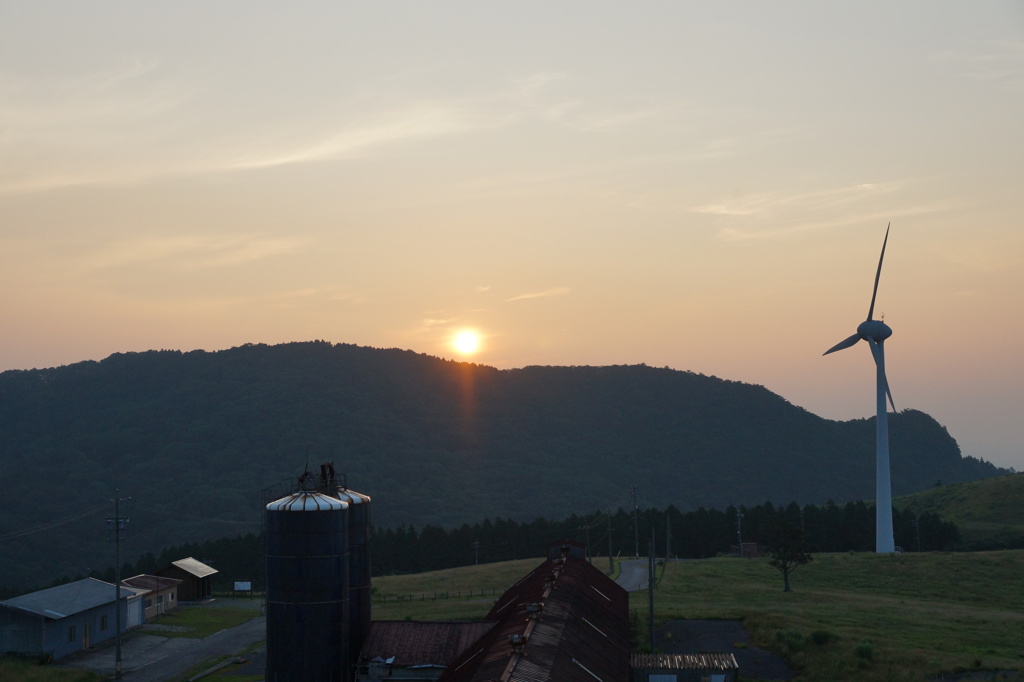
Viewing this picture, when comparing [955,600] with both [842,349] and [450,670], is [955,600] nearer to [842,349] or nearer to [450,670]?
[842,349]

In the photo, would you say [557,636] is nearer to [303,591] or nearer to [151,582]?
[303,591]

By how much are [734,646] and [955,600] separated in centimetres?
3198

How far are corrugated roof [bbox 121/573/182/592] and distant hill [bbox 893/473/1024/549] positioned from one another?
95289 millimetres

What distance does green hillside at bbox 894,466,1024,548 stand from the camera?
5113 inches

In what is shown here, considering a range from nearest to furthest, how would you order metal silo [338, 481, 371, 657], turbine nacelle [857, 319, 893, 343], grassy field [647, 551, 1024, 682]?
metal silo [338, 481, 371, 657] → grassy field [647, 551, 1024, 682] → turbine nacelle [857, 319, 893, 343]

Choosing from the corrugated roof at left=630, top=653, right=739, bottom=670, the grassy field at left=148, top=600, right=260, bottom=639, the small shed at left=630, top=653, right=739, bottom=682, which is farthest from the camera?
the grassy field at left=148, top=600, right=260, bottom=639

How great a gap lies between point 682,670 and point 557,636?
9.71 meters

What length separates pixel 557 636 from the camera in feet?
141

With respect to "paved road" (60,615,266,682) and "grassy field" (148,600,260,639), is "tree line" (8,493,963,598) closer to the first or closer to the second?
"grassy field" (148,600,260,639)

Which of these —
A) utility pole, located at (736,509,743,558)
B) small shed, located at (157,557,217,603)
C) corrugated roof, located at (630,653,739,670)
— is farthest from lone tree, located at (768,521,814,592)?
small shed, located at (157,557,217,603)

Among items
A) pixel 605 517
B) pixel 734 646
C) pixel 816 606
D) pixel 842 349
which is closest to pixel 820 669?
pixel 734 646

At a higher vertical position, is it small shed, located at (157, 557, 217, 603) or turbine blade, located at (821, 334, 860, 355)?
turbine blade, located at (821, 334, 860, 355)

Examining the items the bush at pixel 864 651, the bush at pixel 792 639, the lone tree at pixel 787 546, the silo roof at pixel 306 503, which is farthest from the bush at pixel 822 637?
the silo roof at pixel 306 503

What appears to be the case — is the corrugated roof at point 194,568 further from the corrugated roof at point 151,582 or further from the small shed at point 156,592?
the corrugated roof at point 151,582
